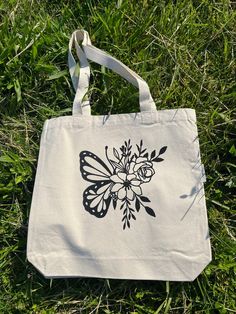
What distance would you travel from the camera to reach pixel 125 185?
3.91 ft

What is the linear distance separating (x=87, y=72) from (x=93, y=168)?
32cm

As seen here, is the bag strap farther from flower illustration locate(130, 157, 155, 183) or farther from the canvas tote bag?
flower illustration locate(130, 157, 155, 183)

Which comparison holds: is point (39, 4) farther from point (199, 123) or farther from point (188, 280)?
point (188, 280)

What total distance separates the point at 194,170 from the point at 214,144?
15 cm

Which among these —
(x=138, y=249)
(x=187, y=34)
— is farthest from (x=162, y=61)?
(x=138, y=249)

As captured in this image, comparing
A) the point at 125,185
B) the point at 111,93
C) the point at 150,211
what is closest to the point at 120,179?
the point at 125,185

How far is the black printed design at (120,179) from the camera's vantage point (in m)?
1.17

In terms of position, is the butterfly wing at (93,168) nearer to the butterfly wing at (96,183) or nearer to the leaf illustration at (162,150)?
the butterfly wing at (96,183)

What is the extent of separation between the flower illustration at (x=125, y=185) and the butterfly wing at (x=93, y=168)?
0.03 meters

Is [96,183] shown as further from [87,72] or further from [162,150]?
[87,72]

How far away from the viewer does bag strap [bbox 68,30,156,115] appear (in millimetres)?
1239

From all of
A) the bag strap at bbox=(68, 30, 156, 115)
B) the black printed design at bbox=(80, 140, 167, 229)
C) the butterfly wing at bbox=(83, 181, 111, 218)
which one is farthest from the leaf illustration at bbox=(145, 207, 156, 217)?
the bag strap at bbox=(68, 30, 156, 115)

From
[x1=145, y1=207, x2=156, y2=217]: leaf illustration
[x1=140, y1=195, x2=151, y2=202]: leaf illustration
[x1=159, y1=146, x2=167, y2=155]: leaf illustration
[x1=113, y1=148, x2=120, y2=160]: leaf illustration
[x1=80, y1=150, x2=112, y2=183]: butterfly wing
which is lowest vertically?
[x1=145, y1=207, x2=156, y2=217]: leaf illustration

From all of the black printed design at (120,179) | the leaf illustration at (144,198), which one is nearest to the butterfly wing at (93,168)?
the black printed design at (120,179)
